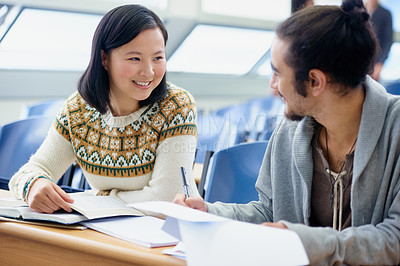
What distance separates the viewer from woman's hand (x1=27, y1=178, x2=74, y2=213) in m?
1.28

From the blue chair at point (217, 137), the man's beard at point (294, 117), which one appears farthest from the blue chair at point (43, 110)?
the man's beard at point (294, 117)

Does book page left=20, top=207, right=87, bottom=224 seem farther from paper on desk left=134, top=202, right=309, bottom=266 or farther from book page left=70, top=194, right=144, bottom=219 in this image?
paper on desk left=134, top=202, right=309, bottom=266

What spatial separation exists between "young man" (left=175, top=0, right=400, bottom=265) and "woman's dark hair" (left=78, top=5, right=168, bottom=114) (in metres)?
0.58

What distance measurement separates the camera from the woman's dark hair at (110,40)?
1567 mm

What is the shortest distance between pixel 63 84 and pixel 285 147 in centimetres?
355

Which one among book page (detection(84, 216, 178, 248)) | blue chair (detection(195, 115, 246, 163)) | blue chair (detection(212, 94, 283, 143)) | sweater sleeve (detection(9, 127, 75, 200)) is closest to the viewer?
book page (detection(84, 216, 178, 248))

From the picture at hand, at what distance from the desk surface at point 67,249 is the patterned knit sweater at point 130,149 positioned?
0.38 meters

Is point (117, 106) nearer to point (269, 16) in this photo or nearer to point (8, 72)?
point (8, 72)

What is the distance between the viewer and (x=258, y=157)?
5.96ft

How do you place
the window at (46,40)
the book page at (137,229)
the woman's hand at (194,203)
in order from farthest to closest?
the window at (46,40) < the woman's hand at (194,203) < the book page at (137,229)

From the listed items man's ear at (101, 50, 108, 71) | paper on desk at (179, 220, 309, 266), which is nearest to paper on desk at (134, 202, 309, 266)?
paper on desk at (179, 220, 309, 266)

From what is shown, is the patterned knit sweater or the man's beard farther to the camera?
the patterned knit sweater

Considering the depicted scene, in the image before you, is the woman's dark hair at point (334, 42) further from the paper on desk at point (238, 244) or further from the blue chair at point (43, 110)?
the blue chair at point (43, 110)

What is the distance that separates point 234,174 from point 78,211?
0.70m
